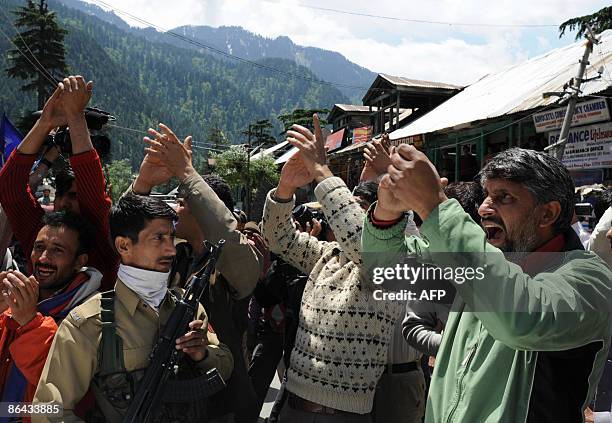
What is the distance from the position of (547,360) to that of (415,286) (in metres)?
0.71

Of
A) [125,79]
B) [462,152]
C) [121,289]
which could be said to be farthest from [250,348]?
[125,79]

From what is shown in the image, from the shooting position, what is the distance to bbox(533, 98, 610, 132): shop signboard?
365 inches

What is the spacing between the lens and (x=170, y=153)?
248 centimetres

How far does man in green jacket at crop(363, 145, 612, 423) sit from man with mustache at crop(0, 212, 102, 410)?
4.57 ft

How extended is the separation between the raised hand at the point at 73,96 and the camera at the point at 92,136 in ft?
0.83

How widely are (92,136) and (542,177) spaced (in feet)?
8.44

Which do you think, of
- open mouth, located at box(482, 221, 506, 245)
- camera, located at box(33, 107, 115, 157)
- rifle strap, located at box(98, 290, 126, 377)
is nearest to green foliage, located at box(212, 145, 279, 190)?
camera, located at box(33, 107, 115, 157)

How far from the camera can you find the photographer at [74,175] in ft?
8.69

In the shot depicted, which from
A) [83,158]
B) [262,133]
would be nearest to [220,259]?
[83,158]

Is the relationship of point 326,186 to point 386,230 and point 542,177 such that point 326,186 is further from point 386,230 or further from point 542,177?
point 542,177

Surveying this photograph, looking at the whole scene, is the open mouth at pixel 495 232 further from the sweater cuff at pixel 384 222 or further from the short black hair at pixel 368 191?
the short black hair at pixel 368 191

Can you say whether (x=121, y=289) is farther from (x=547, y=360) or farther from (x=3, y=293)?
(x=547, y=360)

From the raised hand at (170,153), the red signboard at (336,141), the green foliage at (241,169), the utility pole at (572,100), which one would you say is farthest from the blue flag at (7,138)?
the green foliage at (241,169)

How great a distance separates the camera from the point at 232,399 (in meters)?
Answer: 2.29
